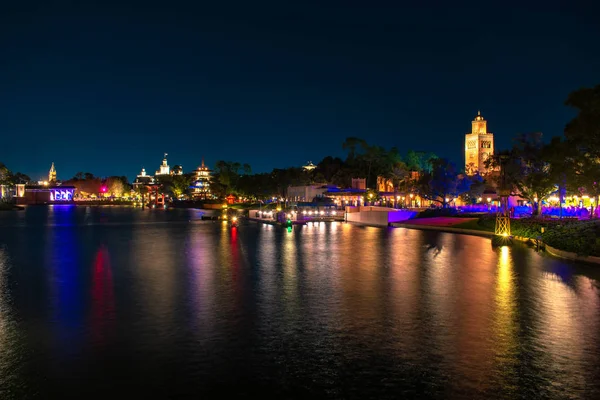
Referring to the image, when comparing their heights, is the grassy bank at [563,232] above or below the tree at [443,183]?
below

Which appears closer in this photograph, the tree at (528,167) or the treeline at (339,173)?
the tree at (528,167)

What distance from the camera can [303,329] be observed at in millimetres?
14820

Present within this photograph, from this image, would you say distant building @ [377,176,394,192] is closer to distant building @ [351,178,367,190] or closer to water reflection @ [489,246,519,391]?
distant building @ [351,178,367,190]

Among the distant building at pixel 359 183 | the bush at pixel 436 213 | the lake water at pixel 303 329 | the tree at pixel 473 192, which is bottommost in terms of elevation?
the lake water at pixel 303 329

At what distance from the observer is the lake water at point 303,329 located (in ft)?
34.8

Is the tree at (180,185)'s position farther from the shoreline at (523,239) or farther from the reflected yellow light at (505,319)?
the reflected yellow light at (505,319)

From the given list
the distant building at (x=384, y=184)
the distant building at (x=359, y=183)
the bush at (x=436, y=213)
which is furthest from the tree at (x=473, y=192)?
the bush at (x=436, y=213)

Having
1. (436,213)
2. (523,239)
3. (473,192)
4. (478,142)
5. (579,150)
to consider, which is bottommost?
(523,239)

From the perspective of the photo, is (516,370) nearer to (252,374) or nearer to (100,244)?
(252,374)

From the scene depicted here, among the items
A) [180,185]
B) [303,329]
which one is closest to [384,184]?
[303,329]

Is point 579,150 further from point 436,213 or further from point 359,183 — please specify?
point 359,183

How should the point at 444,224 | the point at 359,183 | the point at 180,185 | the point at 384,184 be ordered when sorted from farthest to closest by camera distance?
1. the point at 180,185
2. the point at 384,184
3. the point at 359,183
4. the point at 444,224

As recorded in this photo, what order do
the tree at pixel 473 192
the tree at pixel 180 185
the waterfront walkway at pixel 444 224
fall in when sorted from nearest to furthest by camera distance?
the waterfront walkway at pixel 444 224
the tree at pixel 473 192
the tree at pixel 180 185

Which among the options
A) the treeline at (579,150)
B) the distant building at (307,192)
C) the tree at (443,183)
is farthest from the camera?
the distant building at (307,192)
